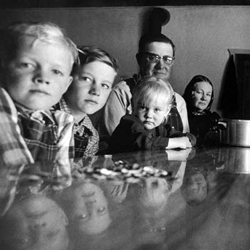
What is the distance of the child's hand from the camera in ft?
8.07

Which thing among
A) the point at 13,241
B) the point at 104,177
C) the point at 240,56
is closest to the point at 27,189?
the point at 104,177

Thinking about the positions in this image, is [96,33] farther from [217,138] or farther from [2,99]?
[217,138]

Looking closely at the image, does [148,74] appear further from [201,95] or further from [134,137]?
[201,95]

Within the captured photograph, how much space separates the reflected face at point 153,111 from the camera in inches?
90.2

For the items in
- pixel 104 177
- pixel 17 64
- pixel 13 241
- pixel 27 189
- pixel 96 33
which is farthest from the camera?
pixel 96 33

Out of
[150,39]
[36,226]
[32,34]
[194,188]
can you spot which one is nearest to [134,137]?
[150,39]

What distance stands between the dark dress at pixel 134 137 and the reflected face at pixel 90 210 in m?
0.96

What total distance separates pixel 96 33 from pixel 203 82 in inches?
32.1

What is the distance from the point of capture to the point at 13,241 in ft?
2.28

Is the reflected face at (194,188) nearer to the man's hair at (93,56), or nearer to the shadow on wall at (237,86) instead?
the man's hair at (93,56)

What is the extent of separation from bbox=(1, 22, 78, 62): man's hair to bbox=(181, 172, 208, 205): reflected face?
0.82 meters

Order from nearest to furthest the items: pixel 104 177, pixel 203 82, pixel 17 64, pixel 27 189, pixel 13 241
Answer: pixel 13 241 < pixel 27 189 < pixel 104 177 < pixel 17 64 < pixel 203 82

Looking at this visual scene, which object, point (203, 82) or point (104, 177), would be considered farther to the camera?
point (203, 82)

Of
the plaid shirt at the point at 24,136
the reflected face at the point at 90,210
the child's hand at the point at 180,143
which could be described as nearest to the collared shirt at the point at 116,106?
the plaid shirt at the point at 24,136
